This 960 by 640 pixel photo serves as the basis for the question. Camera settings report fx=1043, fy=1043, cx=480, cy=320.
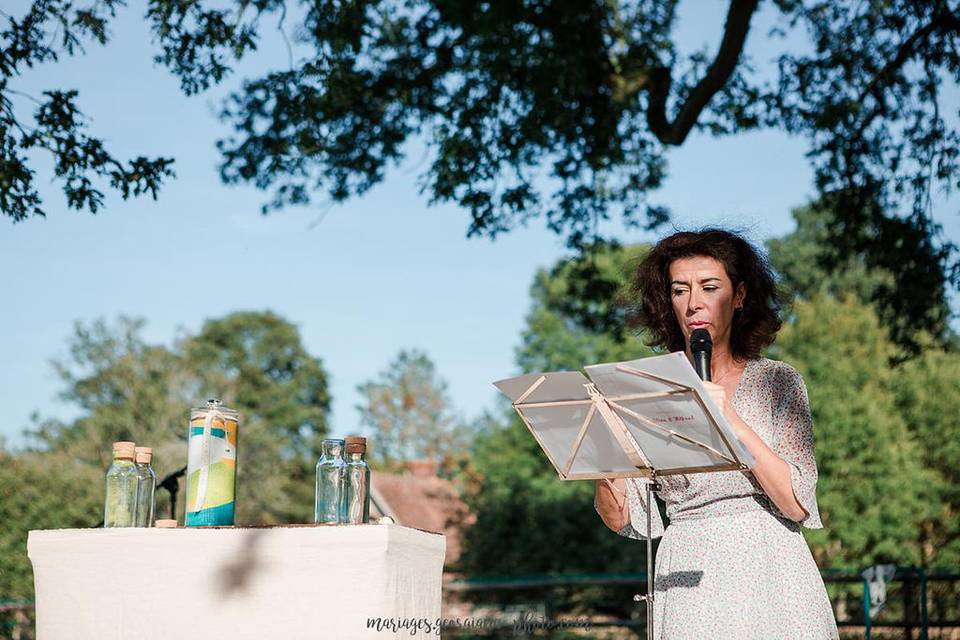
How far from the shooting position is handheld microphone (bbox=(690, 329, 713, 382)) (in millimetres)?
2432

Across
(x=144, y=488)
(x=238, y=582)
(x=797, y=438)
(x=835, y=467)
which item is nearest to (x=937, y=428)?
(x=835, y=467)

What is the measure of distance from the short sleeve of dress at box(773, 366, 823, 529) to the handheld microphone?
7.8 inches

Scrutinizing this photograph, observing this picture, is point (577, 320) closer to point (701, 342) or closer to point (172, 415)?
point (701, 342)

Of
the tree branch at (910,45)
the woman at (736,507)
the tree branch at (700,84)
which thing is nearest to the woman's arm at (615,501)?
the woman at (736,507)

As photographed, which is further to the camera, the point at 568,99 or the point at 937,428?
the point at 937,428

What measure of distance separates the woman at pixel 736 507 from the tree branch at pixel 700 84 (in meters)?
5.10

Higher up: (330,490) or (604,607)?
(330,490)

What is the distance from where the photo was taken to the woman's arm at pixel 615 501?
8.87 feet

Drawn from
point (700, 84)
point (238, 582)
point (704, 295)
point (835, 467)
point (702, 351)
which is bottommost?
point (238, 582)

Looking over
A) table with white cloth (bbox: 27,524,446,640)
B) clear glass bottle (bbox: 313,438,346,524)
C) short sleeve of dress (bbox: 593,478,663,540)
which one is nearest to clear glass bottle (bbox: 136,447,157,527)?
table with white cloth (bbox: 27,524,446,640)

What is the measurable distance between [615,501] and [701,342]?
1.66ft

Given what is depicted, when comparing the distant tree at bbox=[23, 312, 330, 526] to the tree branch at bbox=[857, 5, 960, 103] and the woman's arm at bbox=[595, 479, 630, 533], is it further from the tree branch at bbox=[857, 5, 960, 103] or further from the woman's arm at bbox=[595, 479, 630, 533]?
the woman's arm at bbox=[595, 479, 630, 533]

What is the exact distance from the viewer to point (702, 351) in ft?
8.08

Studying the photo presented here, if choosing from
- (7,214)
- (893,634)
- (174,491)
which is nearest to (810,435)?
(174,491)
